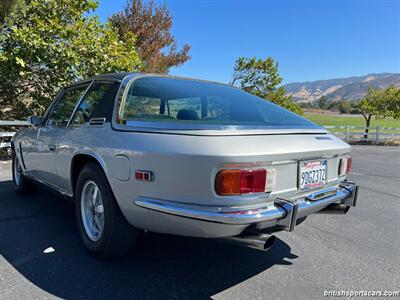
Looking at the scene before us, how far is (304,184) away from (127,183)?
1.32m

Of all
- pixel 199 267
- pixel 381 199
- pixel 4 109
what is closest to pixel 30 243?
pixel 199 267

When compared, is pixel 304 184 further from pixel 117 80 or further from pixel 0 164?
pixel 0 164

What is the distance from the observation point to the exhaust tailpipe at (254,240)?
7.35ft

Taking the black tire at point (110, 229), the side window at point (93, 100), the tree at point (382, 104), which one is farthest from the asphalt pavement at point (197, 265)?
the tree at point (382, 104)

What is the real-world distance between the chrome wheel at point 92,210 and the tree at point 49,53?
22.1ft

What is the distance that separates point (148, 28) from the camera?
1902 centimetres

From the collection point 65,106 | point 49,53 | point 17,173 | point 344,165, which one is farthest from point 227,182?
point 49,53

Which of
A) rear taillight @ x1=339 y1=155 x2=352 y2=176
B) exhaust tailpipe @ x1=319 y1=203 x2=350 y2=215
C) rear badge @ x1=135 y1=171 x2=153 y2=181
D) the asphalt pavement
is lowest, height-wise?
the asphalt pavement

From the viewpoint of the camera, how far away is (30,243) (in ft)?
10.8

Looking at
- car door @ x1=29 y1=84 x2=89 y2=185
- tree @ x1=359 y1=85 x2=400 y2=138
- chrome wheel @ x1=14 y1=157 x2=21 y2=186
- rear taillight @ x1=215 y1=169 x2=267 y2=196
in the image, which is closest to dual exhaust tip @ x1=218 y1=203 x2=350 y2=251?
rear taillight @ x1=215 y1=169 x2=267 y2=196

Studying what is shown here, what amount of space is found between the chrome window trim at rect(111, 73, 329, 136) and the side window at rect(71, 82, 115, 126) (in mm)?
151

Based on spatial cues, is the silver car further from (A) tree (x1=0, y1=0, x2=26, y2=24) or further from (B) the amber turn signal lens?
(A) tree (x1=0, y1=0, x2=26, y2=24)

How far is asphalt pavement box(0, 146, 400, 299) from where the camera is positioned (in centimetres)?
250

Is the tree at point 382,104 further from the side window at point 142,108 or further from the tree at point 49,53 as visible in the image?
the side window at point 142,108
